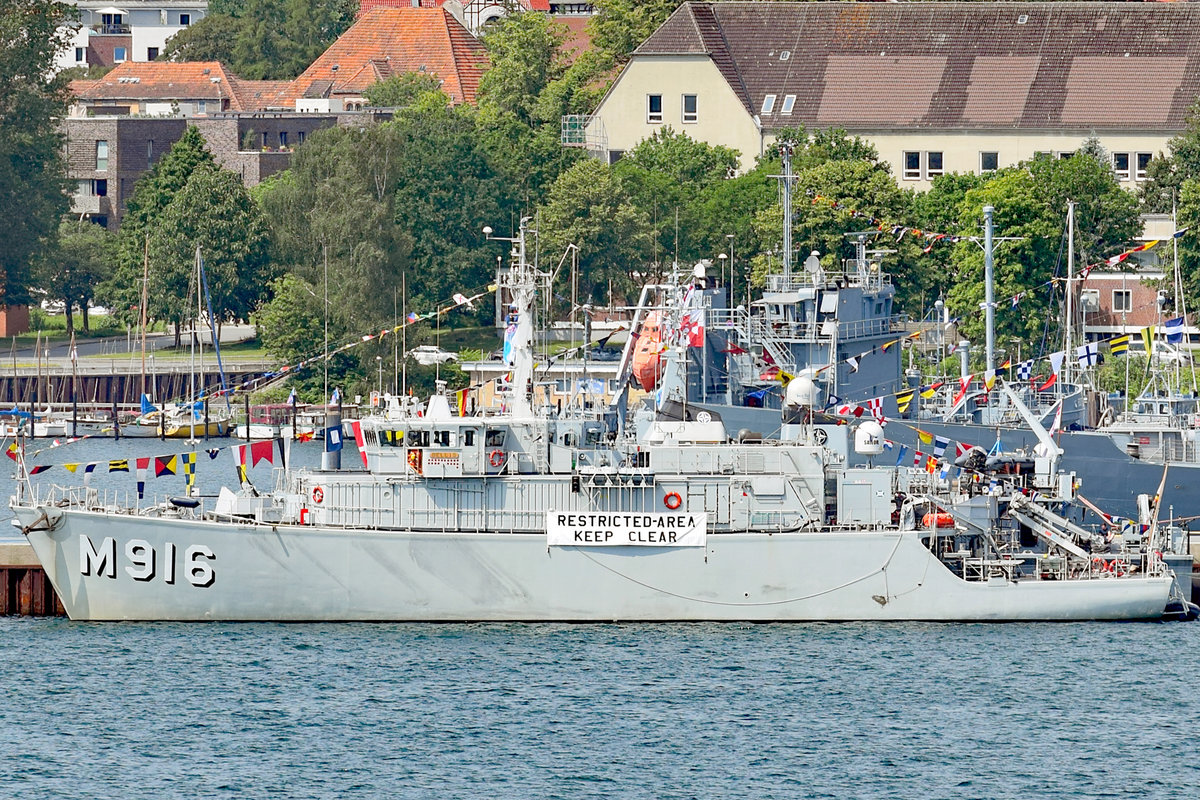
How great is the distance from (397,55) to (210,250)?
4560cm

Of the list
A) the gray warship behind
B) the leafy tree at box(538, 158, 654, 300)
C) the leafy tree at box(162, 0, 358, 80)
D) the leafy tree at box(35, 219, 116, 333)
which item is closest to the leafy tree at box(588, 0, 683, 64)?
the leafy tree at box(538, 158, 654, 300)

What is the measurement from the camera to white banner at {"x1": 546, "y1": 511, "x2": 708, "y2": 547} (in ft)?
181

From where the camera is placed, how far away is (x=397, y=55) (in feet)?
527

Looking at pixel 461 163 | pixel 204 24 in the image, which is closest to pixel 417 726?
pixel 461 163

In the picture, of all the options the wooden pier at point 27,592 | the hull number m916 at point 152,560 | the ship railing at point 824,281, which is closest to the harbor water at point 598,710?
the wooden pier at point 27,592

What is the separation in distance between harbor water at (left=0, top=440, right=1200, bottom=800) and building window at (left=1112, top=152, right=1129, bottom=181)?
71.8 metres

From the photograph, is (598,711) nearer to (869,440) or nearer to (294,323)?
(869,440)

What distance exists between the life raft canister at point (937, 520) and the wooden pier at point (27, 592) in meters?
19.3

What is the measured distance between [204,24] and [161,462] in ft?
431

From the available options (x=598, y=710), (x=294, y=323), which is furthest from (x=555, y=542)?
(x=294, y=323)

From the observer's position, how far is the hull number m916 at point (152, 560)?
56031 millimetres

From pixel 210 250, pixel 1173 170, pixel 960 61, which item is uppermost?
pixel 960 61

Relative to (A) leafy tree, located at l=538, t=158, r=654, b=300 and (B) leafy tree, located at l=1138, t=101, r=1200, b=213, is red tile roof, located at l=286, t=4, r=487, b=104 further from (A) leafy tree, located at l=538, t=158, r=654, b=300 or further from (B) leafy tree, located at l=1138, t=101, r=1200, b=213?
(B) leafy tree, located at l=1138, t=101, r=1200, b=213

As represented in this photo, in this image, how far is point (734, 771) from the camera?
47.6 meters
